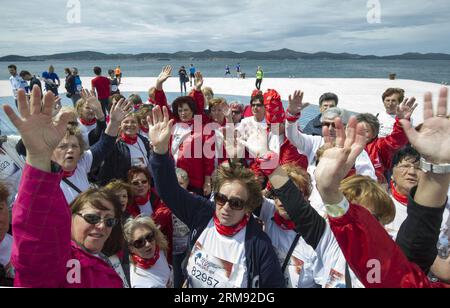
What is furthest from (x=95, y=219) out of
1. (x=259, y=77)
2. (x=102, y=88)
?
(x=259, y=77)

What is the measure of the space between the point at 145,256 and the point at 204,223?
0.61 m

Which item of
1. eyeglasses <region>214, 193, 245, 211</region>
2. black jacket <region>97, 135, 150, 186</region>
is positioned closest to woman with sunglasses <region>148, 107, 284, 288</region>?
eyeglasses <region>214, 193, 245, 211</region>

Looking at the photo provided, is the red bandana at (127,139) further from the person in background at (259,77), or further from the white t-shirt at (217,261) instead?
the person in background at (259,77)

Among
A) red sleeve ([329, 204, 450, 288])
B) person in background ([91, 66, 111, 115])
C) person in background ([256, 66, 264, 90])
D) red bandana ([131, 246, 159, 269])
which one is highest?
person in background ([256, 66, 264, 90])

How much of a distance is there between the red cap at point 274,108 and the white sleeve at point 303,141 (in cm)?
57

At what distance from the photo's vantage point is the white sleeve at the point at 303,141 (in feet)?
12.7

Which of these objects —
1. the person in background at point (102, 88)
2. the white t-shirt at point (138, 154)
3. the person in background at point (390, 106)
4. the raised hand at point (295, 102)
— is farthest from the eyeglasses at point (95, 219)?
the person in background at point (102, 88)

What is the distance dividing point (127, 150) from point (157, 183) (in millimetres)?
1767

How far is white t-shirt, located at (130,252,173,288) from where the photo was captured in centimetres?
247

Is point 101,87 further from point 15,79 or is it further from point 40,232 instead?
point 40,232

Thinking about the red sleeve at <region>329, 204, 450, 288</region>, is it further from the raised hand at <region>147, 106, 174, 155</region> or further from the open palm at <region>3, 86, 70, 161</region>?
the raised hand at <region>147, 106, 174, 155</region>
